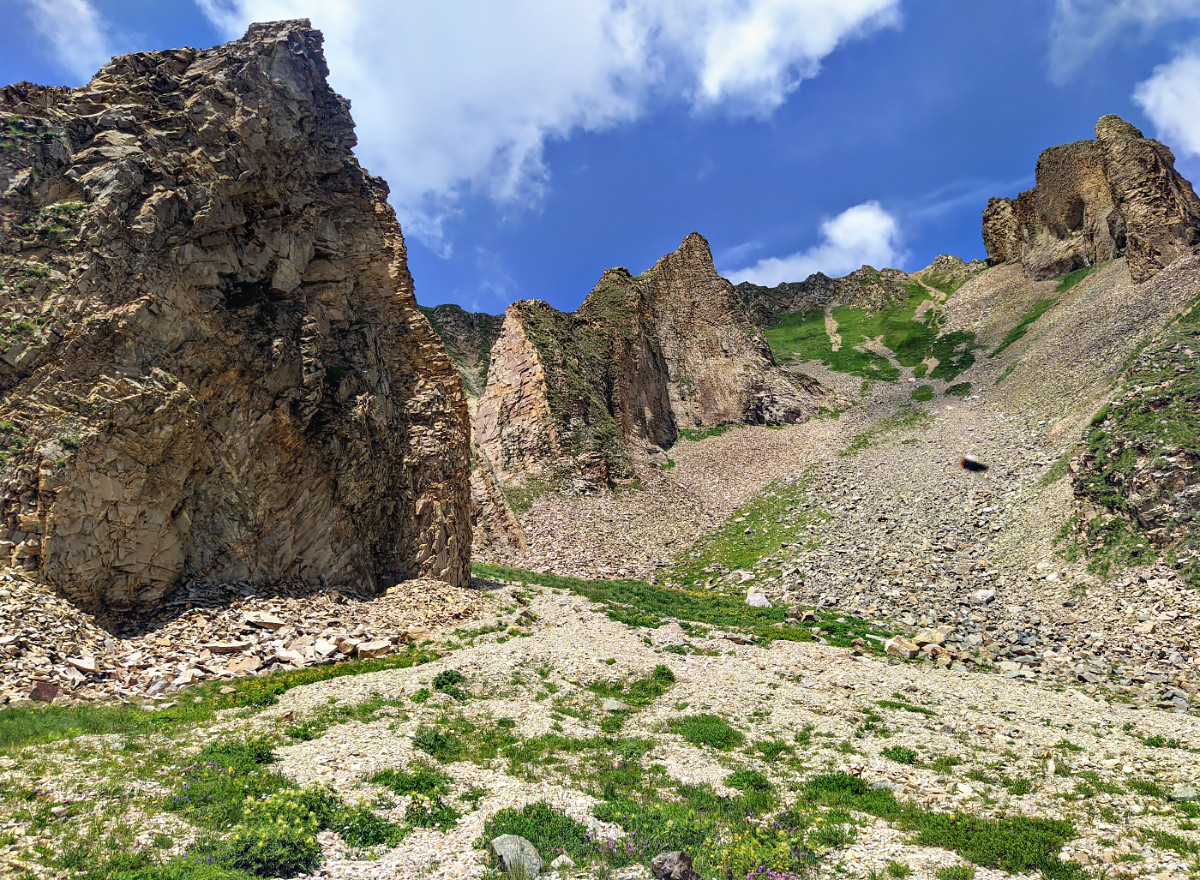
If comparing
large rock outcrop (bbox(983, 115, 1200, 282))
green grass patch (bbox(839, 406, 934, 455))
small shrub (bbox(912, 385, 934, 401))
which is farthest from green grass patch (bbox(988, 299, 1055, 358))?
green grass patch (bbox(839, 406, 934, 455))

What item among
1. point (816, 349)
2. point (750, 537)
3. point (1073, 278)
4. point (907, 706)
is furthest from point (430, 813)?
point (816, 349)

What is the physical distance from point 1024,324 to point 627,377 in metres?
56.8

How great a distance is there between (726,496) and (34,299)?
4544 centimetres

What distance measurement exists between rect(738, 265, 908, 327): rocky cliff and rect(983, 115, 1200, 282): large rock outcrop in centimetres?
2176

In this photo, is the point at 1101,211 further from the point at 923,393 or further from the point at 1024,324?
the point at 923,393

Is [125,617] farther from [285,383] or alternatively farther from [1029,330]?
[1029,330]

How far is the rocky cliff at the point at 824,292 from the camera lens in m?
123

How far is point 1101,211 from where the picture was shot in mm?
71438

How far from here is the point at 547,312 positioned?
58.8 metres

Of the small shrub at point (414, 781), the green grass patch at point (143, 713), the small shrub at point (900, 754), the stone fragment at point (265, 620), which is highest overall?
the stone fragment at point (265, 620)

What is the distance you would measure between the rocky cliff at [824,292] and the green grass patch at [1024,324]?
43.8 meters

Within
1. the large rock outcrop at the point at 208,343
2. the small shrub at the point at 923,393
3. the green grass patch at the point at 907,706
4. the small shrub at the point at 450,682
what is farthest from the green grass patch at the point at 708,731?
the small shrub at the point at 923,393

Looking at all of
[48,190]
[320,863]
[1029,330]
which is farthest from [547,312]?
[1029,330]

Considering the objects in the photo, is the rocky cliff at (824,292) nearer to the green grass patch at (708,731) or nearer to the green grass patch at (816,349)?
the green grass patch at (816,349)
